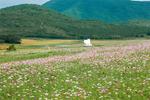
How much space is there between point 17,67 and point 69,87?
938 cm

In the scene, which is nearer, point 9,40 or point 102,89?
point 102,89

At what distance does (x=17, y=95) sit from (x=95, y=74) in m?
5.54

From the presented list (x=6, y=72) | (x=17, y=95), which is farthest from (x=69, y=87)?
(x=6, y=72)

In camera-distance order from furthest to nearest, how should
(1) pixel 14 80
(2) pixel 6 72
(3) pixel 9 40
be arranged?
(3) pixel 9 40, (2) pixel 6 72, (1) pixel 14 80

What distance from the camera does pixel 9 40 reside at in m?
120

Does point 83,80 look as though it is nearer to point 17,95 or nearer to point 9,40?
point 17,95

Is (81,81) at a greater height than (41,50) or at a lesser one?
greater

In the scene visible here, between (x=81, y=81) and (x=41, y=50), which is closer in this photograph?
Result: (x=81, y=81)

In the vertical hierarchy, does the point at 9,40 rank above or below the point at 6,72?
below

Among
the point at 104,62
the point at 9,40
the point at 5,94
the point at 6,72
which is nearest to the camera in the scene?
the point at 5,94

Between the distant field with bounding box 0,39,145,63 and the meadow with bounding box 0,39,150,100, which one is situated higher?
the meadow with bounding box 0,39,150,100

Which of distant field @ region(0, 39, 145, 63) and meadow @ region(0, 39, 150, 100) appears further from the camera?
distant field @ region(0, 39, 145, 63)

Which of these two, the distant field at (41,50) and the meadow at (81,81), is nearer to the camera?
the meadow at (81,81)

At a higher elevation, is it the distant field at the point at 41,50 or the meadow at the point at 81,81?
the meadow at the point at 81,81
